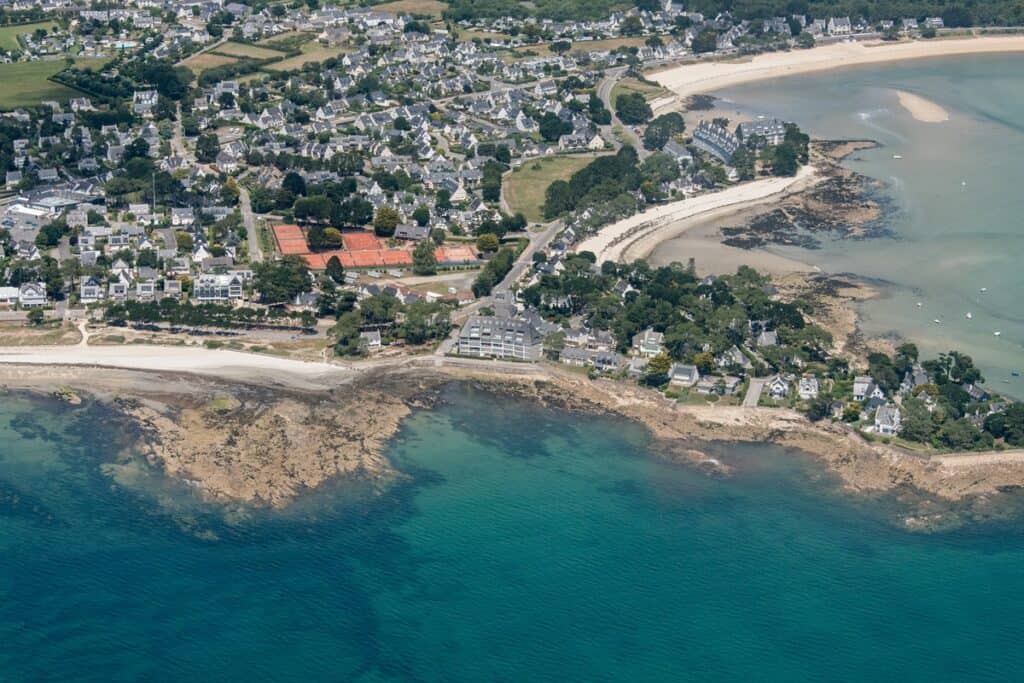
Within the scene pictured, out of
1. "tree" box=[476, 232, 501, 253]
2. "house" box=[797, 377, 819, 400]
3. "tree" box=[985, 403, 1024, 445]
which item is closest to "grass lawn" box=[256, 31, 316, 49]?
"tree" box=[476, 232, 501, 253]

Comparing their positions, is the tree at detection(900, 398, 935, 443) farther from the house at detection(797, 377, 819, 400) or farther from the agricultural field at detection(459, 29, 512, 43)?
the agricultural field at detection(459, 29, 512, 43)

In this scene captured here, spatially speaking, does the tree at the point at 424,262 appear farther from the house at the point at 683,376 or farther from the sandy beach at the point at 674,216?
the house at the point at 683,376

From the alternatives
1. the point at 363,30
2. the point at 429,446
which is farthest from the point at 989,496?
the point at 363,30

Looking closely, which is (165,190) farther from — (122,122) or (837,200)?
(837,200)

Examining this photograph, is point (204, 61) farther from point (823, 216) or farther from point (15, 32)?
point (823, 216)

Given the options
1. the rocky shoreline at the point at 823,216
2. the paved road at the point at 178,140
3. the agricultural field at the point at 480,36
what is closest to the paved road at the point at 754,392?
the rocky shoreline at the point at 823,216
